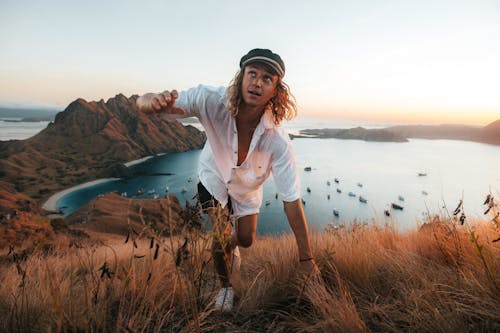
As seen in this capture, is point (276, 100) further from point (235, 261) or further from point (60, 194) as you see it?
point (60, 194)

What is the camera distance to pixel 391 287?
6.74 feet

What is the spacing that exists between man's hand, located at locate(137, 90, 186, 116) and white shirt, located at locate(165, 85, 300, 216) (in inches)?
4.7

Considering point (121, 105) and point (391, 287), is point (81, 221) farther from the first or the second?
point (121, 105)

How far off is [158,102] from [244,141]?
0.75 m

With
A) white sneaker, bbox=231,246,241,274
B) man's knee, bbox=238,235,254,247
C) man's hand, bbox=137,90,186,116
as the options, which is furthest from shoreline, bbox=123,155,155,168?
man's hand, bbox=137,90,186,116

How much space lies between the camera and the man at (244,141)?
2047mm

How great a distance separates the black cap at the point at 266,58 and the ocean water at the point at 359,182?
31.6 m

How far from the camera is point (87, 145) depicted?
121938 mm

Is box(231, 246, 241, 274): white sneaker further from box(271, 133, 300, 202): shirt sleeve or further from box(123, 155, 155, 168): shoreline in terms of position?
box(123, 155, 155, 168): shoreline

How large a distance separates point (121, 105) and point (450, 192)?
443ft

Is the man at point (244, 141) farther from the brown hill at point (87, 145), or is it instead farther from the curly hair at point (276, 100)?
the brown hill at point (87, 145)

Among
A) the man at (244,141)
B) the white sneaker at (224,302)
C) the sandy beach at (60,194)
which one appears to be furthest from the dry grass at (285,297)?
the sandy beach at (60,194)

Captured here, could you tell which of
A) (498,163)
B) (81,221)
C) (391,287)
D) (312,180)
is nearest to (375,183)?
(312,180)

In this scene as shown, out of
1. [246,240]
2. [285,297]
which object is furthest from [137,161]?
[285,297]
